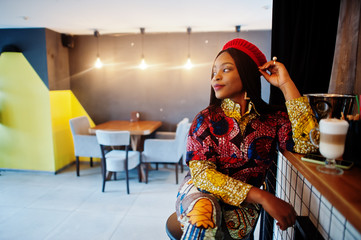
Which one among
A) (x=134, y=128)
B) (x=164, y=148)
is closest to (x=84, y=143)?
(x=134, y=128)

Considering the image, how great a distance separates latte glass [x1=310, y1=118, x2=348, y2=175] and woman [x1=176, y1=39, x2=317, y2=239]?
22cm

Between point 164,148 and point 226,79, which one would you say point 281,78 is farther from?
point 164,148

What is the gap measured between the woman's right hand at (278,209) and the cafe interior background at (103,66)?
2238 millimetres

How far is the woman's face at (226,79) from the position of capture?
3.66ft

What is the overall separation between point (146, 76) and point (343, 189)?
3787 mm

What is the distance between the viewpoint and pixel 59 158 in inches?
155

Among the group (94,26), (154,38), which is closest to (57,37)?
(94,26)

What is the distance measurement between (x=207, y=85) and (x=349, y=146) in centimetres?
326

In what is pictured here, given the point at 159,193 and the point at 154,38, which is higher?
the point at 154,38

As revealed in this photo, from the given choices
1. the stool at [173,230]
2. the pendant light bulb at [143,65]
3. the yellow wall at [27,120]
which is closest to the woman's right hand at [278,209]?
the stool at [173,230]

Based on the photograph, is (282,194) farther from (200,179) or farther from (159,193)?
(159,193)

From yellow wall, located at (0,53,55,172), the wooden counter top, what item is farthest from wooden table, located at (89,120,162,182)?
the wooden counter top

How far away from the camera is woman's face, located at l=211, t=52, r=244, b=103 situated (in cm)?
112

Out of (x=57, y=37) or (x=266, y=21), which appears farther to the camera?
(x=57, y=37)
